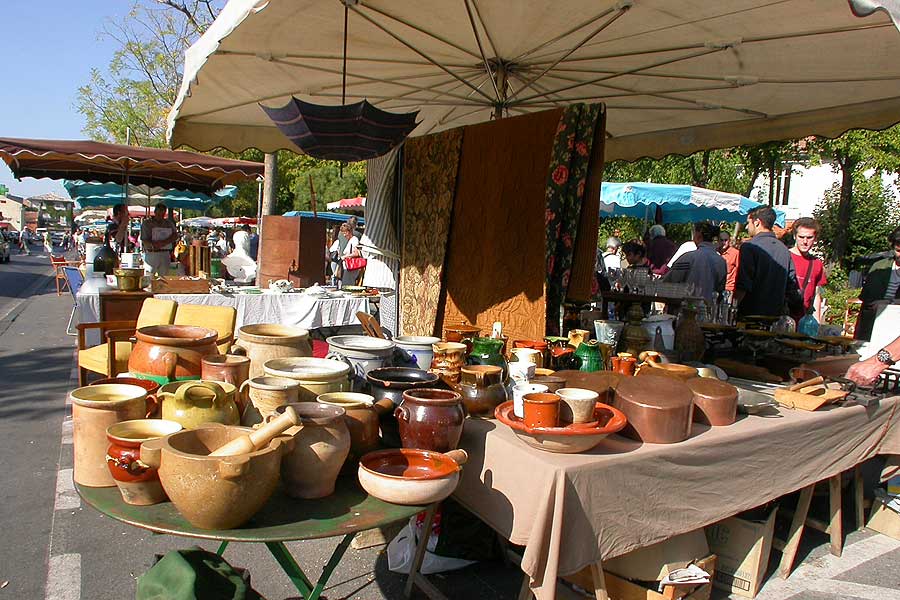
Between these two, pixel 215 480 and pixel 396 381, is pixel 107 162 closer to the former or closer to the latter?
pixel 396 381

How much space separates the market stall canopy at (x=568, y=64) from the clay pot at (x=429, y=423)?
1579 millimetres

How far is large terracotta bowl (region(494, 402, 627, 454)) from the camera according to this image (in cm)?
189

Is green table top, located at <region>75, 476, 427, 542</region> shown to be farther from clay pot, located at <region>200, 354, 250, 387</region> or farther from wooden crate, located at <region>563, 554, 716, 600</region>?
wooden crate, located at <region>563, 554, 716, 600</region>

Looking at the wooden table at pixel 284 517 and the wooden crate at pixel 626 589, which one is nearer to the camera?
the wooden table at pixel 284 517

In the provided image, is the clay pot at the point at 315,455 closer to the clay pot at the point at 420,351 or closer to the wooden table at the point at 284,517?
the wooden table at the point at 284,517

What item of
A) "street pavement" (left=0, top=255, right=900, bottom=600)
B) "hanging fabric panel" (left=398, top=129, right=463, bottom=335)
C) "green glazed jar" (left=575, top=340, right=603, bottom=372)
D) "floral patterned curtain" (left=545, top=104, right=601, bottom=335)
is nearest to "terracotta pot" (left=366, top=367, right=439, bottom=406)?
"green glazed jar" (left=575, top=340, right=603, bottom=372)

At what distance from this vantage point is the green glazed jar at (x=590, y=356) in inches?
112

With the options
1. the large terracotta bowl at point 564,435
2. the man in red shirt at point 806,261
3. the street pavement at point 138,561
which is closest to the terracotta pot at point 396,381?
the large terracotta bowl at point 564,435

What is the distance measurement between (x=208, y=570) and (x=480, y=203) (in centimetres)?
266

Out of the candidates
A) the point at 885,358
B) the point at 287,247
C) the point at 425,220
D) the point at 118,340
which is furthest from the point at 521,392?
the point at 287,247

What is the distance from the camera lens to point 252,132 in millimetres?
5219

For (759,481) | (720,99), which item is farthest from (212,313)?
Result: (720,99)

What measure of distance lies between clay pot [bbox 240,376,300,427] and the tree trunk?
15759 mm

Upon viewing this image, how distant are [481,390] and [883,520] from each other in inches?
109
